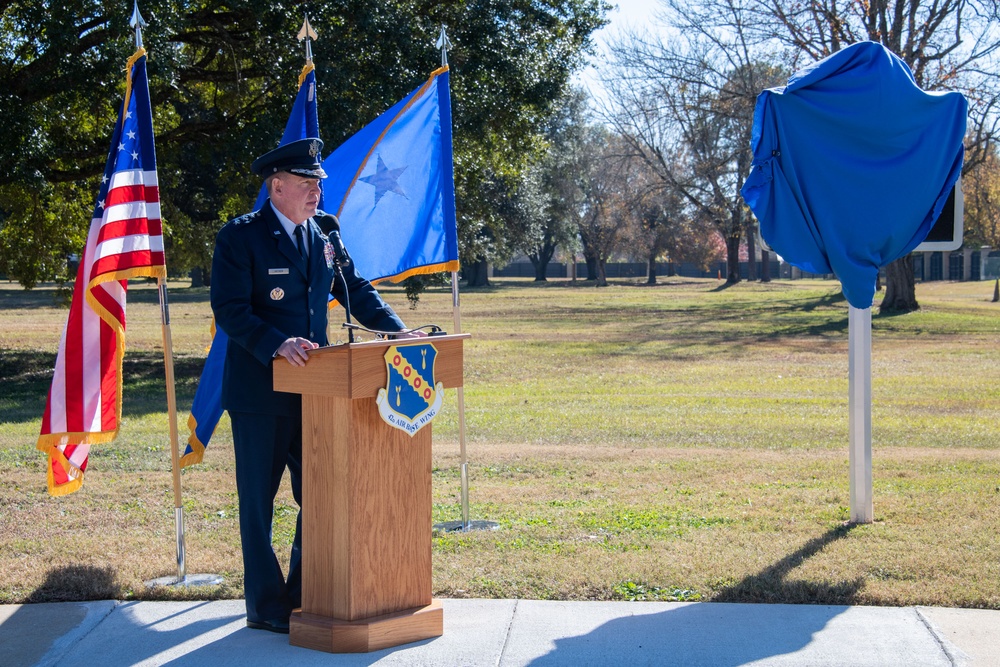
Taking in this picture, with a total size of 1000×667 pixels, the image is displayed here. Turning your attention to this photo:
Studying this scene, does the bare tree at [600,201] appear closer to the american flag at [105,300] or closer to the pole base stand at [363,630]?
the american flag at [105,300]

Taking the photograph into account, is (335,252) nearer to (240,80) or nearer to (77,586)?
(77,586)

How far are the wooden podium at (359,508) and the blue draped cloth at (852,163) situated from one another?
9.18ft

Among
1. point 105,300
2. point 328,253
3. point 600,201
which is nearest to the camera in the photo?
point 328,253

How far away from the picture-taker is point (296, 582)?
16.7 feet

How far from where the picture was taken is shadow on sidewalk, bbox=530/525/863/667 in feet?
15.0

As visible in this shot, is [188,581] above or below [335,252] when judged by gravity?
below

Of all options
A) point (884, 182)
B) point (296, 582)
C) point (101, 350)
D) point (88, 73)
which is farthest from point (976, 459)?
point (88, 73)

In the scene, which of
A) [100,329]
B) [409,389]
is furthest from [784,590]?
[100,329]

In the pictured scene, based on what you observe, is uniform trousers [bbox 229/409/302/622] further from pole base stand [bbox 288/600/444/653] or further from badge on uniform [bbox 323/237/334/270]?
badge on uniform [bbox 323/237/334/270]

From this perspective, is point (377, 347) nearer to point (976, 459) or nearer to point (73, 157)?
point (976, 459)

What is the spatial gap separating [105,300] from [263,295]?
1.42 m

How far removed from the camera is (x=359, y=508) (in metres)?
4.51

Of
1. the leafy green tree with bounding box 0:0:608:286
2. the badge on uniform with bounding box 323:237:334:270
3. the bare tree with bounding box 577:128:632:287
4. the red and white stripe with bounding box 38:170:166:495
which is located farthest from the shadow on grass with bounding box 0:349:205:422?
the bare tree with bounding box 577:128:632:287

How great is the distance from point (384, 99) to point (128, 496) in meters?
8.93
